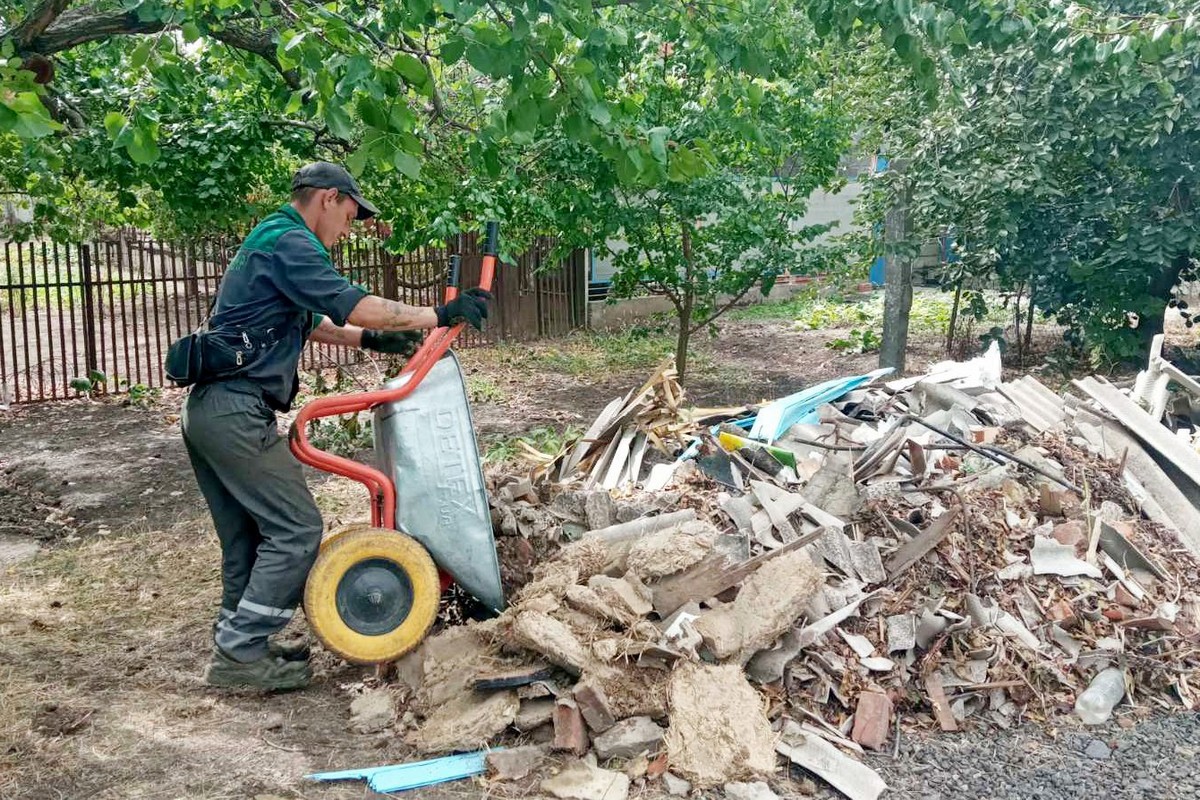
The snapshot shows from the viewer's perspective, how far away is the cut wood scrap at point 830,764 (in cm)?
340

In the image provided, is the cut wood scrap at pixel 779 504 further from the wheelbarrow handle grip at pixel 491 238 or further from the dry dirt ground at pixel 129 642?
the dry dirt ground at pixel 129 642

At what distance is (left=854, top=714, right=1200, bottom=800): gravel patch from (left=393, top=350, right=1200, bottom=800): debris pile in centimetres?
12

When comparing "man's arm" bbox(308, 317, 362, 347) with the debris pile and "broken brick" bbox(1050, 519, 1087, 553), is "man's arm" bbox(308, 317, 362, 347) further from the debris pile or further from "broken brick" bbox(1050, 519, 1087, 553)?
"broken brick" bbox(1050, 519, 1087, 553)

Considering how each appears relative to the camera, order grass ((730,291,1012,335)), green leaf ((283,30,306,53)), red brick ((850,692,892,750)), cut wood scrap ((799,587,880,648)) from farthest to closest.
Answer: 1. grass ((730,291,1012,335))
2. cut wood scrap ((799,587,880,648))
3. red brick ((850,692,892,750))
4. green leaf ((283,30,306,53))

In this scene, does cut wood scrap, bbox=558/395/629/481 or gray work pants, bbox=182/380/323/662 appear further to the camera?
cut wood scrap, bbox=558/395/629/481

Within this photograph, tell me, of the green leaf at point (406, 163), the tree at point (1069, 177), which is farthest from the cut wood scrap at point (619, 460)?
the tree at point (1069, 177)

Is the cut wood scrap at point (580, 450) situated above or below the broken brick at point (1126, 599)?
above

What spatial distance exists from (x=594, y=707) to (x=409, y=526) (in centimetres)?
109

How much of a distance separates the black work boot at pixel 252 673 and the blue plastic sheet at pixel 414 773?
72 cm

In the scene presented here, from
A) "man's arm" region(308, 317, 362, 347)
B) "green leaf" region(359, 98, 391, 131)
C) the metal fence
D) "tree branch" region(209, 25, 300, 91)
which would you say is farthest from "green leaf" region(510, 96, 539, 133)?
the metal fence

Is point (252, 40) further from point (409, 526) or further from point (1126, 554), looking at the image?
point (1126, 554)

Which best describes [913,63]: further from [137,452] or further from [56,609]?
[137,452]

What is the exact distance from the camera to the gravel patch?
3.50 metres

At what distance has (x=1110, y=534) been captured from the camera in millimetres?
4875
